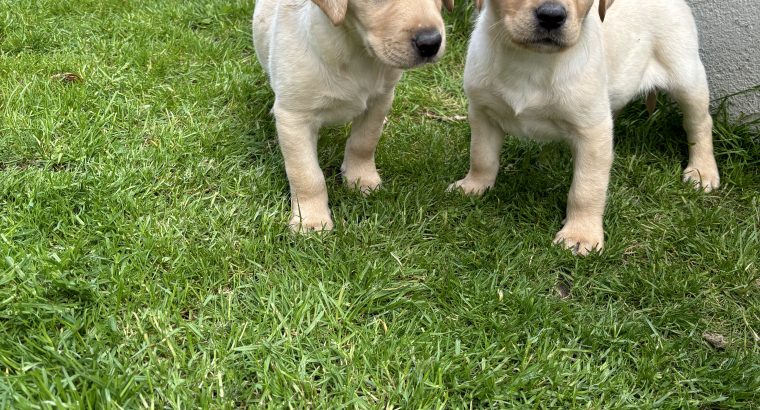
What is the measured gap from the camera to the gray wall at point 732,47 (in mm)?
4543

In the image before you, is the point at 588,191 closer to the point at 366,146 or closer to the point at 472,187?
the point at 472,187

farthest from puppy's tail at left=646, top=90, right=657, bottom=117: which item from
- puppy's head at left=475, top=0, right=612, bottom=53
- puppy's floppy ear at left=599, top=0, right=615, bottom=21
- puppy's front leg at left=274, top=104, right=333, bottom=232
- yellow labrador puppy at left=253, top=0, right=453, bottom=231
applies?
puppy's front leg at left=274, top=104, right=333, bottom=232

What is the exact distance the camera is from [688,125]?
445cm

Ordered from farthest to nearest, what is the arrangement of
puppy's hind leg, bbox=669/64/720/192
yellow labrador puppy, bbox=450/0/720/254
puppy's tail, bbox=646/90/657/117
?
puppy's tail, bbox=646/90/657/117
puppy's hind leg, bbox=669/64/720/192
yellow labrador puppy, bbox=450/0/720/254

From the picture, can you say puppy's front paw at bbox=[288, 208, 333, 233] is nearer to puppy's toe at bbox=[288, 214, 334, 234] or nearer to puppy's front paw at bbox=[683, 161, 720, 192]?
puppy's toe at bbox=[288, 214, 334, 234]

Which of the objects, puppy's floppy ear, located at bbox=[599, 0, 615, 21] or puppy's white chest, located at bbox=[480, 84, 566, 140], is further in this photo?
puppy's white chest, located at bbox=[480, 84, 566, 140]

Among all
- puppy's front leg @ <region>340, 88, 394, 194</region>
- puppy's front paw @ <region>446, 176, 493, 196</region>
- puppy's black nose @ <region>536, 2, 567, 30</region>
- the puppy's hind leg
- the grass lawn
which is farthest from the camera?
the puppy's hind leg

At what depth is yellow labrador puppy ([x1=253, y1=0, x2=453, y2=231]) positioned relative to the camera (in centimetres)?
308

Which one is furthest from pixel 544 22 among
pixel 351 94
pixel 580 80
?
pixel 351 94

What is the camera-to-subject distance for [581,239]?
371cm

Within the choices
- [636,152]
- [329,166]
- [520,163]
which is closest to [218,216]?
[329,166]

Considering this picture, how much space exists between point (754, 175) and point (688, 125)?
1.73 ft

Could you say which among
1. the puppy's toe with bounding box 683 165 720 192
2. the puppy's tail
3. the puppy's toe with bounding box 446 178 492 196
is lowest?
the puppy's toe with bounding box 683 165 720 192

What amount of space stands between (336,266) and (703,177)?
2548mm
